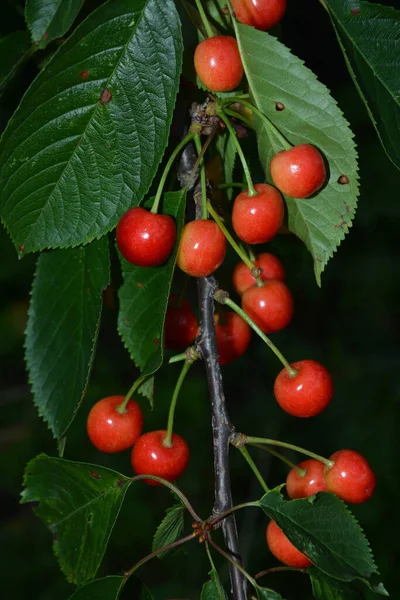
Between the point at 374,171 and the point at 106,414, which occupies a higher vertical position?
the point at 106,414

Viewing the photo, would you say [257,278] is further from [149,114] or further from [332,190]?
[149,114]

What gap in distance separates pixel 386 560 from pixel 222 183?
179 cm

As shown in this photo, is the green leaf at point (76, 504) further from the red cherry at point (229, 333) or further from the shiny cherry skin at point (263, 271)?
the shiny cherry skin at point (263, 271)

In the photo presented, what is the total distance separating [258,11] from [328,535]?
34.5 inches

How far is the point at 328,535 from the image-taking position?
127cm

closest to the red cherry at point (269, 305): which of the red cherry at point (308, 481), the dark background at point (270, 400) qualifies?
the red cherry at point (308, 481)

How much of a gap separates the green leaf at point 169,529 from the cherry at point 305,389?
27 cm

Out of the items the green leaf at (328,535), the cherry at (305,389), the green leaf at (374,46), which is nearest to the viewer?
the green leaf at (328,535)

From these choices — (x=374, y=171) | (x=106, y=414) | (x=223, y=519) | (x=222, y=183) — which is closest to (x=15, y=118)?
(x=222, y=183)

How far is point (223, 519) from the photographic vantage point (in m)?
1.36

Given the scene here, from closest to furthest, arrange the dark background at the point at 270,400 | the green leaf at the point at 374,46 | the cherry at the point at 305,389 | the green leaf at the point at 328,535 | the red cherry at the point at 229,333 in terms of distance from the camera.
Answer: the green leaf at the point at 328,535, the green leaf at the point at 374,46, the cherry at the point at 305,389, the red cherry at the point at 229,333, the dark background at the point at 270,400

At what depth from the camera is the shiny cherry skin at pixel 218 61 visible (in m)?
1.30

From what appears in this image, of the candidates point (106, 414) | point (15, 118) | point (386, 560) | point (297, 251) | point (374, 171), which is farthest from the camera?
point (374, 171)

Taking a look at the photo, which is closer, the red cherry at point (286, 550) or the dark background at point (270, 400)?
the red cherry at point (286, 550)
